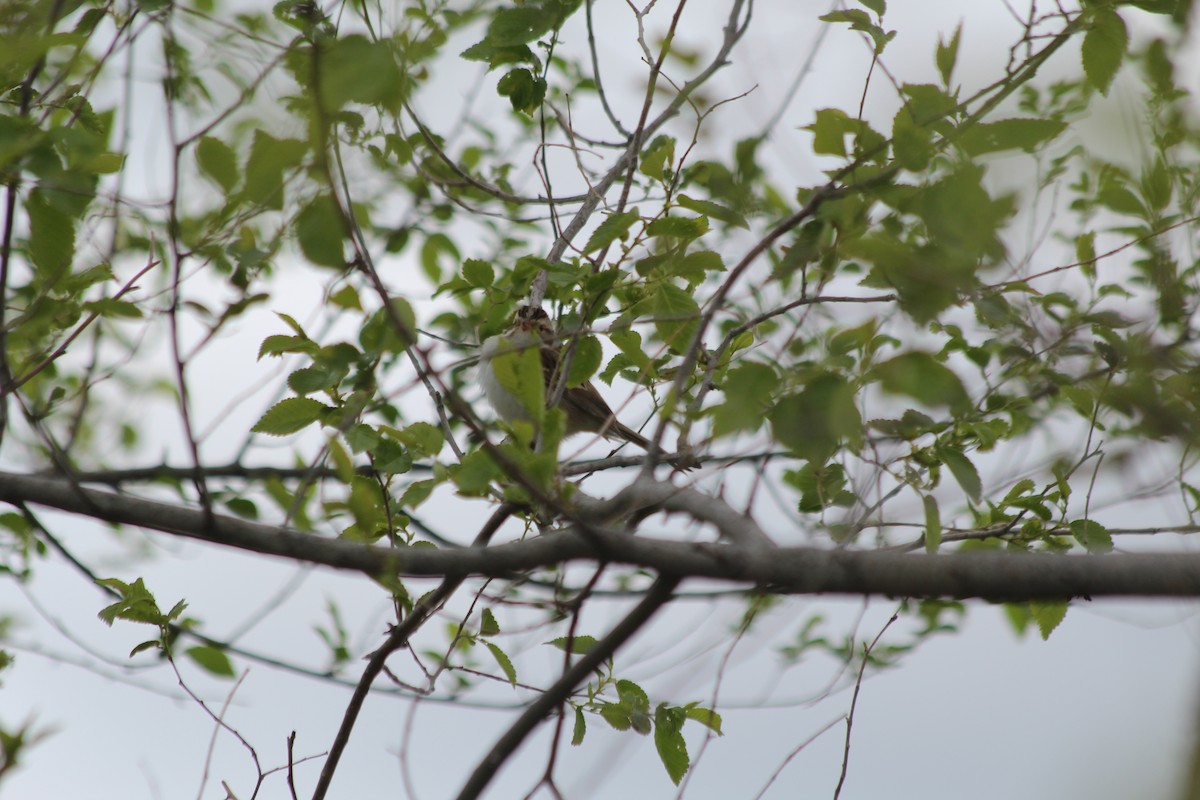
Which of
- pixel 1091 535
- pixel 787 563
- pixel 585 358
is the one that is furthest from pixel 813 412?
pixel 1091 535

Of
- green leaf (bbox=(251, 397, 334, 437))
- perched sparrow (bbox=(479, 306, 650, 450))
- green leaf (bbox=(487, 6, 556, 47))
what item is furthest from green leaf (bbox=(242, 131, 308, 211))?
perched sparrow (bbox=(479, 306, 650, 450))

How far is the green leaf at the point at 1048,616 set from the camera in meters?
3.24

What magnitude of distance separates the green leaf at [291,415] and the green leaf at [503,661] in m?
0.95

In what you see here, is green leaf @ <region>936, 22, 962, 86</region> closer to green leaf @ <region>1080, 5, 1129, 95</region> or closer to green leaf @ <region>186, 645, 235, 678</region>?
green leaf @ <region>1080, 5, 1129, 95</region>

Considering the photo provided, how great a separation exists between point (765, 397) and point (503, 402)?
5469 millimetres

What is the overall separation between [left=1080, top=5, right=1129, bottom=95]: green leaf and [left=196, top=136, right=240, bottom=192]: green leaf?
6.00 ft

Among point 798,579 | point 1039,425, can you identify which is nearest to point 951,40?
point 798,579

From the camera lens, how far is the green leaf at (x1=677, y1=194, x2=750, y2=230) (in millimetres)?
2402

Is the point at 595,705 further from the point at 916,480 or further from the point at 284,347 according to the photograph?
the point at 284,347

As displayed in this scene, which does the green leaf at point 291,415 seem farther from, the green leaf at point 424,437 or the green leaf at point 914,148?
the green leaf at point 914,148

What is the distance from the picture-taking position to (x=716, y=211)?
98.7 inches

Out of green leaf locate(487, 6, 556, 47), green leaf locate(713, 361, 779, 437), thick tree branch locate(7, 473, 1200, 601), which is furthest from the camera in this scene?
green leaf locate(487, 6, 556, 47)

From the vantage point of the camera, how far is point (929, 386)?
165 centimetres

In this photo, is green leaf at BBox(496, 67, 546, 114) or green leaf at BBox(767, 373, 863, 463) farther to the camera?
green leaf at BBox(496, 67, 546, 114)
